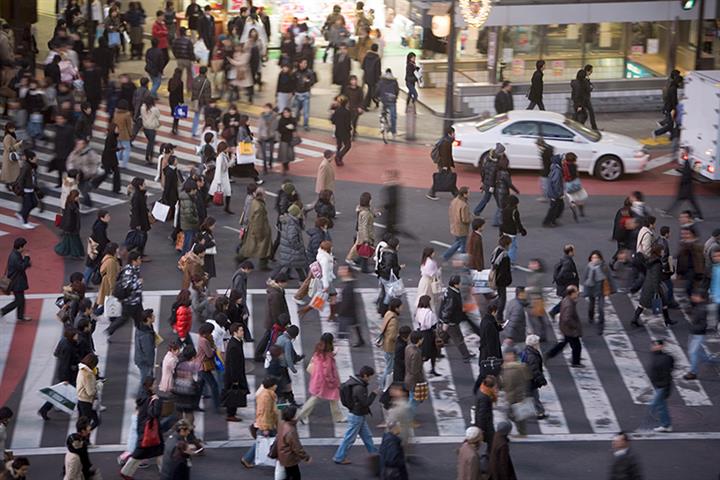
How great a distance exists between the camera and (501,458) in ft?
58.5

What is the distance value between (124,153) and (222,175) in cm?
421

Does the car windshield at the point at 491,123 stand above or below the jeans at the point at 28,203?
above

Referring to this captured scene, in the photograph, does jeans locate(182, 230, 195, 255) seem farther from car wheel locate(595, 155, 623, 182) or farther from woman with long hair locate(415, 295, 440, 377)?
car wheel locate(595, 155, 623, 182)

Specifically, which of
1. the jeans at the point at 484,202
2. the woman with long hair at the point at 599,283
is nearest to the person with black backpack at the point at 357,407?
the woman with long hair at the point at 599,283

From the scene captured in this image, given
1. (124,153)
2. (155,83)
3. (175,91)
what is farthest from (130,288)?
(155,83)

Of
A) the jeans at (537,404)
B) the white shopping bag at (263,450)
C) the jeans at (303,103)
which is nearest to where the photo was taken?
the white shopping bag at (263,450)

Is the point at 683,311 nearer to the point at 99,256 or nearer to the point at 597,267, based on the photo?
the point at 597,267

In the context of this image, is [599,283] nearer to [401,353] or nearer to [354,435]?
[401,353]

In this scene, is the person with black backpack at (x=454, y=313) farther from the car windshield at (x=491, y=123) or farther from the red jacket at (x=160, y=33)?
the red jacket at (x=160, y=33)

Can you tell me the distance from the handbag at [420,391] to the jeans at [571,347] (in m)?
Answer: 2.80

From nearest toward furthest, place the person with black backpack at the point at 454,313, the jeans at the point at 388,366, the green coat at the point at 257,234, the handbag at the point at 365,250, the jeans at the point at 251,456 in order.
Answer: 1. the jeans at the point at 251,456
2. the jeans at the point at 388,366
3. the person with black backpack at the point at 454,313
4. the green coat at the point at 257,234
5. the handbag at the point at 365,250

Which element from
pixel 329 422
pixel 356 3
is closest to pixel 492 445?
pixel 329 422

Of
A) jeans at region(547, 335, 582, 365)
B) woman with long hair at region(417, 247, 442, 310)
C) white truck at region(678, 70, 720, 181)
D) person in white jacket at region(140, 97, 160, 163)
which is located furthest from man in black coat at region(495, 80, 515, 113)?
jeans at region(547, 335, 582, 365)

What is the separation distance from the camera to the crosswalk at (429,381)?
20828 mm
